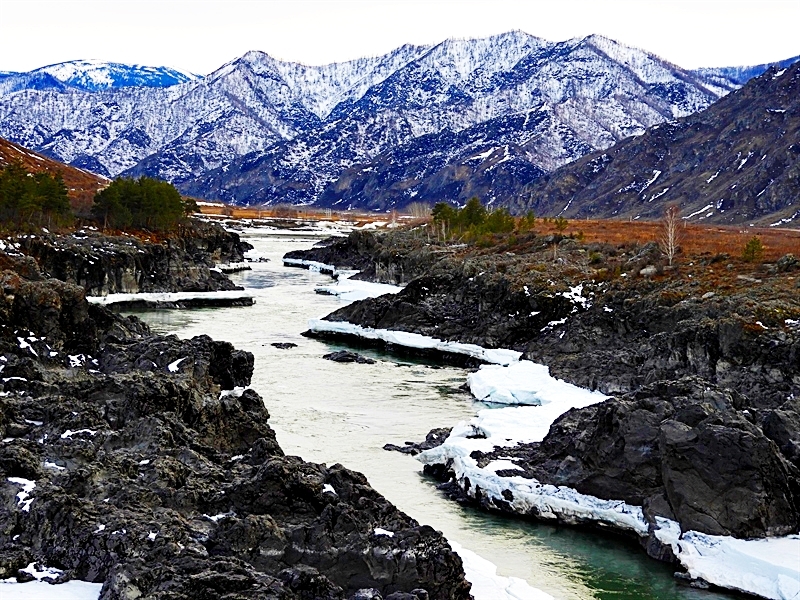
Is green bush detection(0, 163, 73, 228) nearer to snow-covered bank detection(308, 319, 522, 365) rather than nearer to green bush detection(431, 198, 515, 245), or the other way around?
snow-covered bank detection(308, 319, 522, 365)

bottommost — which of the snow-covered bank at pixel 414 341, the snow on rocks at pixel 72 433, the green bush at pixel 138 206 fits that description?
the snow-covered bank at pixel 414 341

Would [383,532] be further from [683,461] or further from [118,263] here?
[118,263]

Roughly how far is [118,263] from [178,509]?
74681 millimetres

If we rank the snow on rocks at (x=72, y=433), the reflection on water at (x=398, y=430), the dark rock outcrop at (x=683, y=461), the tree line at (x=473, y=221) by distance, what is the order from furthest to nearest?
1. the tree line at (x=473, y=221)
2. the dark rock outcrop at (x=683, y=461)
3. the reflection on water at (x=398, y=430)
4. the snow on rocks at (x=72, y=433)

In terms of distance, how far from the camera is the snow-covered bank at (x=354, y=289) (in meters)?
97.5

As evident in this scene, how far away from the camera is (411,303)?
76.8 metres

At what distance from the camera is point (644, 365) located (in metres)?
52.8

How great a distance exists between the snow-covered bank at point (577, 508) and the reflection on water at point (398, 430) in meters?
0.66

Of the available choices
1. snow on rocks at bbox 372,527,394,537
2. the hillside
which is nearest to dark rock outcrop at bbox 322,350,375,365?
snow on rocks at bbox 372,527,394,537

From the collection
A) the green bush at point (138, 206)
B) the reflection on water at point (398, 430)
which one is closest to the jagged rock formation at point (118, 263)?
the green bush at point (138, 206)

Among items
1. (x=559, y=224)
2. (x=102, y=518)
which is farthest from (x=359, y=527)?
(x=559, y=224)

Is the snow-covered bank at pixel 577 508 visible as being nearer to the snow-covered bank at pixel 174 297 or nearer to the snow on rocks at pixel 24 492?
the snow on rocks at pixel 24 492

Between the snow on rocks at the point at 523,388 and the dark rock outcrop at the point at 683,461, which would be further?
the snow on rocks at the point at 523,388

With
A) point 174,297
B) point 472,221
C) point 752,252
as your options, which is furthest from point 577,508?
point 472,221
